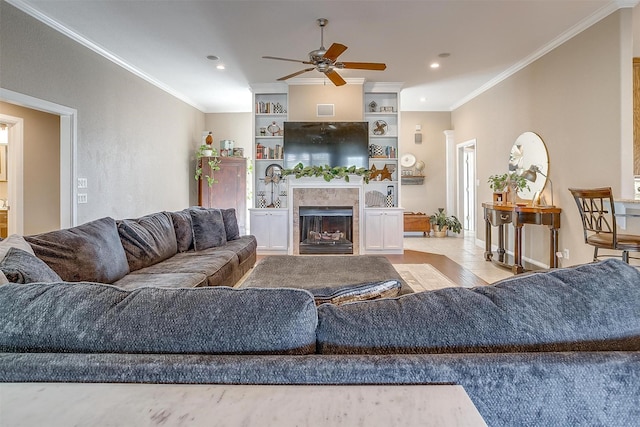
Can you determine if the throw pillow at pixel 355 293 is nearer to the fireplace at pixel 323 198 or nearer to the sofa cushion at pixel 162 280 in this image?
the sofa cushion at pixel 162 280

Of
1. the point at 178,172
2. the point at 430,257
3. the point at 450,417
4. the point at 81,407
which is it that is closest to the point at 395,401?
the point at 450,417

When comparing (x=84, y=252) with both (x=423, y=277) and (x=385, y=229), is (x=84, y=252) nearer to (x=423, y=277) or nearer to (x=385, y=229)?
(x=423, y=277)

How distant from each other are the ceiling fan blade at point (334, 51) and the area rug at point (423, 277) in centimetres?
246

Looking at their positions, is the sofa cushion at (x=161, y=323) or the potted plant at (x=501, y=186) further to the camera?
the potted plant at (x=501, y=186)

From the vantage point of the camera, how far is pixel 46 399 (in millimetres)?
593

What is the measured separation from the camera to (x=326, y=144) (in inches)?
226

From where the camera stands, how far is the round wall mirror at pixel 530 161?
4.46m

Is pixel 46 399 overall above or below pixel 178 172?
below

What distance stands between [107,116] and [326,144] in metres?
3.18

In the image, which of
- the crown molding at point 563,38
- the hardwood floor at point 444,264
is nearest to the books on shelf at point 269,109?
the hardwood floor at point 444,264

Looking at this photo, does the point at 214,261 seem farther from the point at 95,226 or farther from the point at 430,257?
the point at 430,257

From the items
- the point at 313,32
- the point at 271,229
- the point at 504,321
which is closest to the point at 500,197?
the point at 313,32

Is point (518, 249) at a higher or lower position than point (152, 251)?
lower

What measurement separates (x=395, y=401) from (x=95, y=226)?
245 centimetres
